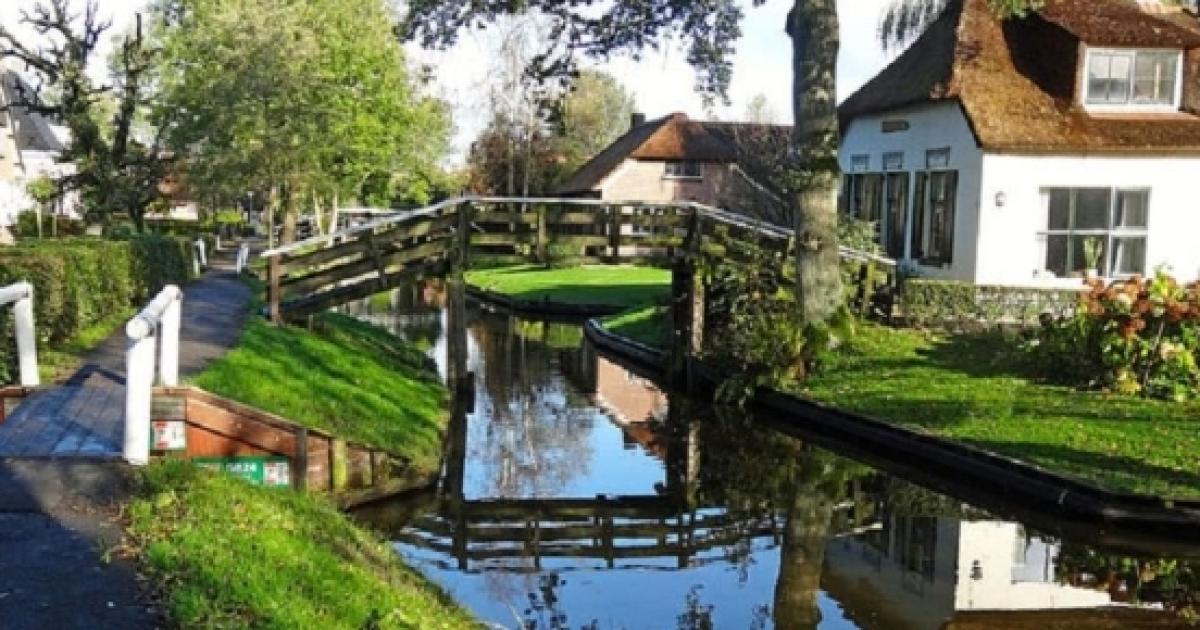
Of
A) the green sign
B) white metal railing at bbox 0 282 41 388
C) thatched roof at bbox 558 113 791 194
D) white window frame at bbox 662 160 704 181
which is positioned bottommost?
the green sign

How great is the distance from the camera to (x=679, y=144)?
49062 mm

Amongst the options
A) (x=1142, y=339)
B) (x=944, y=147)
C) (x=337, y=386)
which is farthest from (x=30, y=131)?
(x=1142, y=339)

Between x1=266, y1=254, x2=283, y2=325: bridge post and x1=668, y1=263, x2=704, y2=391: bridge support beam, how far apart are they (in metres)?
6.91

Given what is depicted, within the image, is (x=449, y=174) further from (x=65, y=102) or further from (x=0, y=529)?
(x=0, y=529)

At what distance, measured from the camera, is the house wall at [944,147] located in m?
22.3

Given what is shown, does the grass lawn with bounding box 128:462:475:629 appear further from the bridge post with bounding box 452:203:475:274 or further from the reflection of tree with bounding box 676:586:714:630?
the bridge post with bounding box 452:203:475:274

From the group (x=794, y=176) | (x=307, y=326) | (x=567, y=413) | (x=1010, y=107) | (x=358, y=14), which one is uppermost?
(x=358, y=14)

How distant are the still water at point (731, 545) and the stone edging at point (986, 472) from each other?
0.85 ft

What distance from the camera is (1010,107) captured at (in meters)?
22.4

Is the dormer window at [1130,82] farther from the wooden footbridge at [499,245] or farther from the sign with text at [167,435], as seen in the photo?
the sign with text at [167,435]

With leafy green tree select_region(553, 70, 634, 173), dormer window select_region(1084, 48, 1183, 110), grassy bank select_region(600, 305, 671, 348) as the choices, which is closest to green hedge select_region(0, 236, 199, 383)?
grassy bank select_region(600, 305, 671, 348)

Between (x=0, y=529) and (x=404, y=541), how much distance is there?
475 cm

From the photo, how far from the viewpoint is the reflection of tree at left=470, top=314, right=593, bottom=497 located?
14695 mm

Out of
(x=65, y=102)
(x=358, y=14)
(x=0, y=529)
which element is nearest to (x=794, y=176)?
(x=0, y=529)
